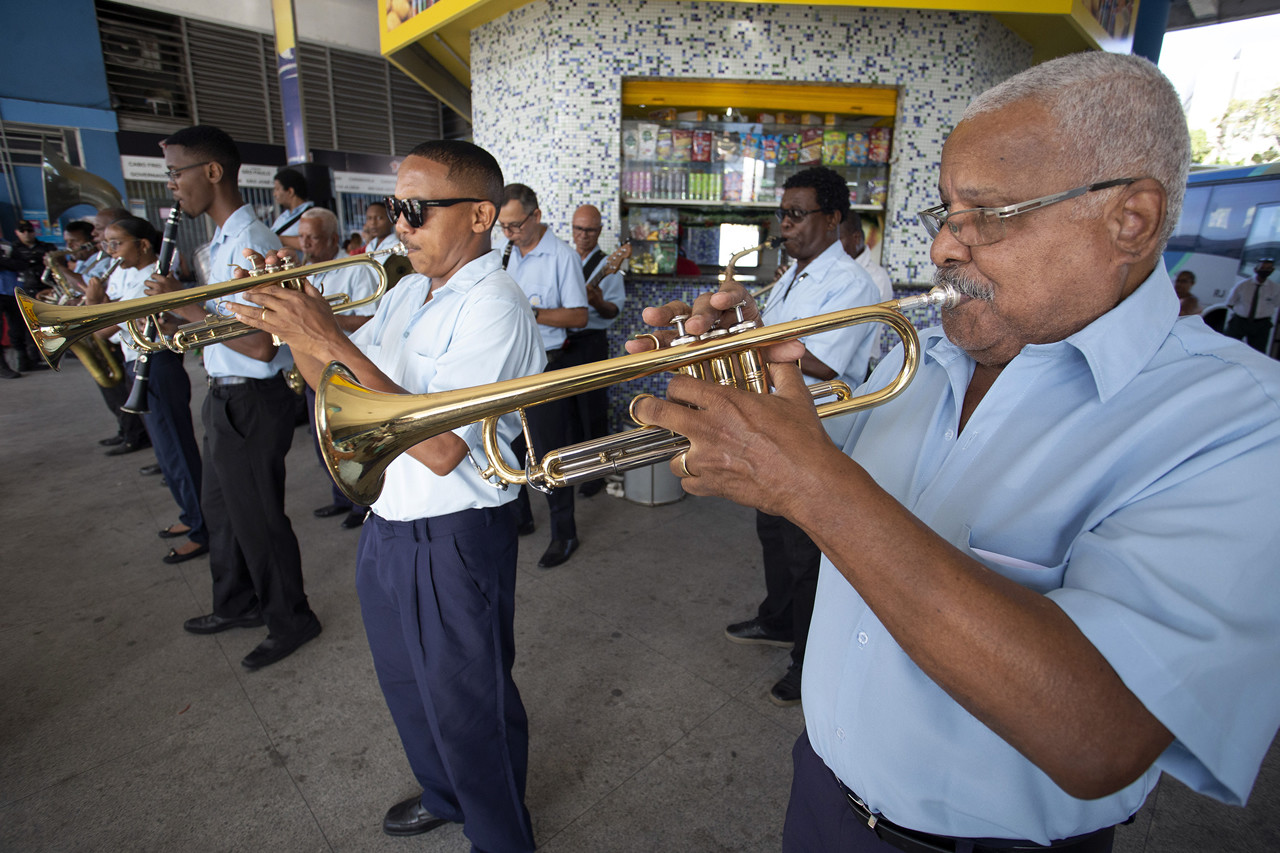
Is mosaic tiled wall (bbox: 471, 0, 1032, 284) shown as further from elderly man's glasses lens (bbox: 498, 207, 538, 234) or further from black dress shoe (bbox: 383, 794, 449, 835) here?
black dress shoe (bbox: 383, 794, 449, 835)

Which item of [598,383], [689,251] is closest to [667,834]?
[598,383]

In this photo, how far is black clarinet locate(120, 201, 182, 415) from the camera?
3.25 metres

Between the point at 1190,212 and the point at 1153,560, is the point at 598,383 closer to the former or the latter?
the point at 1153,560

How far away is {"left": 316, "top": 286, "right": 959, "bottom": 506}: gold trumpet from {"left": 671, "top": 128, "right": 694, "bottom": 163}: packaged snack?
208 inches

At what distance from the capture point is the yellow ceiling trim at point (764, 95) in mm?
5785

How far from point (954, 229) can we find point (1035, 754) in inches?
33.2

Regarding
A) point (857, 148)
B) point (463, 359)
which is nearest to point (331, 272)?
point (463, 359)

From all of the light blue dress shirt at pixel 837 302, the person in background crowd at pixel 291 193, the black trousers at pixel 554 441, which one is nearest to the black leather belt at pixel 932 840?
the light blue dress shirt at pixel 837 302

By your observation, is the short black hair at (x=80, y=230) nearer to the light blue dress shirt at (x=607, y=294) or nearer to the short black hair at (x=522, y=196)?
the short black hair at (x=522, y=196)

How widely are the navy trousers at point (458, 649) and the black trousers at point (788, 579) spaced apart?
140 cm

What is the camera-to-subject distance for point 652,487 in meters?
5.24

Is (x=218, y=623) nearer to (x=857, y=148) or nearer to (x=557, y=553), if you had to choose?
(x=557, y=553)

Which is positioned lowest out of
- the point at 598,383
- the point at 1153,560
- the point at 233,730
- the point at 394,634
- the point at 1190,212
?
the point at 233,730

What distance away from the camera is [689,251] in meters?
6.65
